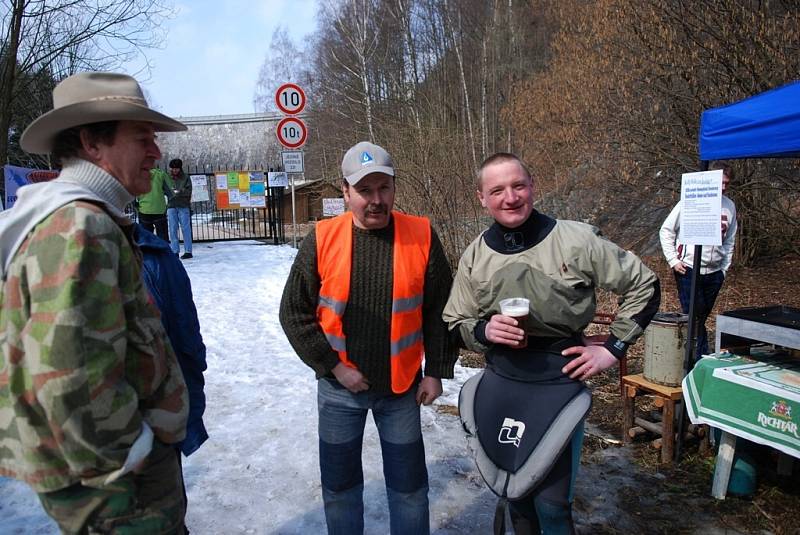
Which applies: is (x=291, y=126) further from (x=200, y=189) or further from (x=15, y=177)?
(x=200, y=189)

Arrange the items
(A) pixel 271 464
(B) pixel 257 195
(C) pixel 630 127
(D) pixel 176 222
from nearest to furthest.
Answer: (A) pixel 271 464, (C) pixel 630 127, (D) pixel 176 222, (B) pixel 257 195

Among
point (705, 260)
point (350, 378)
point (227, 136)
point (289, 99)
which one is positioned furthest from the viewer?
point (227, 136)

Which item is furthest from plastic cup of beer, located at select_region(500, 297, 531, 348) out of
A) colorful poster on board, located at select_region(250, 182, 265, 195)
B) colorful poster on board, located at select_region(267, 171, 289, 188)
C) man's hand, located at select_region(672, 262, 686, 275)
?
colorful poster on board, located at select_region(250, 182, 265, 195)

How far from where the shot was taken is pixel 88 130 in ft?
4.80

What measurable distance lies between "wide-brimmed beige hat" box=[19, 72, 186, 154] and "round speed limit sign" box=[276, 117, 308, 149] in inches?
368

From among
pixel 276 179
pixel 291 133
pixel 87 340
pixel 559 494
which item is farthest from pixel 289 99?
pixel 87 340

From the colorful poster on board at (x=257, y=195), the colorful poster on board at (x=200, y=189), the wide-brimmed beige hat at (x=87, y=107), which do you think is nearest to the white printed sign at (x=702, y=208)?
the wide-brimmed beige hat at (x=87, y=107)

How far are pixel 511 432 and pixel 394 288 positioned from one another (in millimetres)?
767

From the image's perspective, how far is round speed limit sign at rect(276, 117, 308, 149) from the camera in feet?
34.7

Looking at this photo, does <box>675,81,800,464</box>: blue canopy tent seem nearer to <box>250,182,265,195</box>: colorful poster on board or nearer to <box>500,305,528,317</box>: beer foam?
<box>500,305,528,317</box>: beer foam

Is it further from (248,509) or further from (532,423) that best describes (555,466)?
(248,509)

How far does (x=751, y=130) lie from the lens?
338 cm

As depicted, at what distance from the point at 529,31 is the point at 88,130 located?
89.9 feet

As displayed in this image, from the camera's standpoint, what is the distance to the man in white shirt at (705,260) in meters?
5.15
